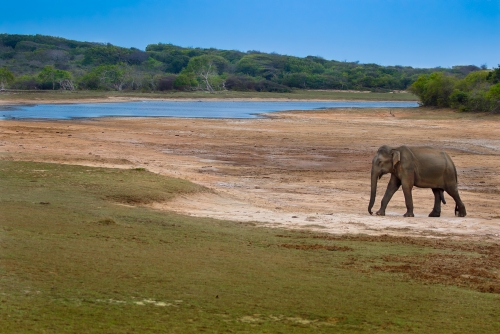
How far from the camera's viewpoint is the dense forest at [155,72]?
10100cm

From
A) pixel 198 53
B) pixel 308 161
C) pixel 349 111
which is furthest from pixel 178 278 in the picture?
pixel 198 53

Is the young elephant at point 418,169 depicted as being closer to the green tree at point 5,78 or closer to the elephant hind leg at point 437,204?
the elephant hind leg at point 437,204

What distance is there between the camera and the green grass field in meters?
7.23

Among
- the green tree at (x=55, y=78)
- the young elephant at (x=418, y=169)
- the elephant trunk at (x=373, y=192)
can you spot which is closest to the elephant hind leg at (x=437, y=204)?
the young elephant at (x=418, y=169)

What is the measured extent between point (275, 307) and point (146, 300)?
1.27 m

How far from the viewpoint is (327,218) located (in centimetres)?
1512

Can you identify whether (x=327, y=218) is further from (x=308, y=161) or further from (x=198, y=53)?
(x=198, y=53)

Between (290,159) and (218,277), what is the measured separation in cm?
2049

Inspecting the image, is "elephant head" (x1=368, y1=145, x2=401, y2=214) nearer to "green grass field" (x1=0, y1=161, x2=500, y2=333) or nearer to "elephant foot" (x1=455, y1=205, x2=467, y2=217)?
"elephant foot" (x1=455, y1=205, x2=467, y2=217)

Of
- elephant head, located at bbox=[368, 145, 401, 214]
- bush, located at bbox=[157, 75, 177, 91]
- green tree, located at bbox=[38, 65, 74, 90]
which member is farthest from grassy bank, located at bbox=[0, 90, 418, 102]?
elephant head, located at bbox=[368, 145, 401, 214]

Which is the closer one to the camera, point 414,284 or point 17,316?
point 17,316

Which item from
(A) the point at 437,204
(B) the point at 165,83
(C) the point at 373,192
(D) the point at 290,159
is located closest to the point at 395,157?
(C) the point at 373,192

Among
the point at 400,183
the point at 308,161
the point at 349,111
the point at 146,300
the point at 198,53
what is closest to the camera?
the point at 146,300

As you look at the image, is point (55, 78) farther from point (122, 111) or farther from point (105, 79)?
point (122, 111)
